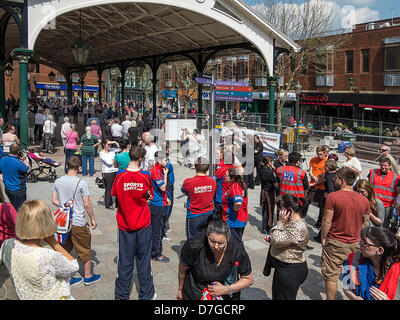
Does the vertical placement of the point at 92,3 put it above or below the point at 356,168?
above

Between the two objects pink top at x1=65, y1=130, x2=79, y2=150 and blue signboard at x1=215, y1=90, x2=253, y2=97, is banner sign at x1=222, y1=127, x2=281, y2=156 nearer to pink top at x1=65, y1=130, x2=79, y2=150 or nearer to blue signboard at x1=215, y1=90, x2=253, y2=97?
blue signboard at x1=215, y1=90, x2=253, y2=97

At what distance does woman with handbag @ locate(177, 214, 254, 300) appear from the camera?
10.6ft

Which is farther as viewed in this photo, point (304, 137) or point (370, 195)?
point (304, 137)

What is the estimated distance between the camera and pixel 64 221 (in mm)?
4969

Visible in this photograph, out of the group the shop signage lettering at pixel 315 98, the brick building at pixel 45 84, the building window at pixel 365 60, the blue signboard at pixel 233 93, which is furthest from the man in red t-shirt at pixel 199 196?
the brick building at pixel 45 84

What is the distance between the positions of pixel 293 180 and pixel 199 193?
207 centimetres

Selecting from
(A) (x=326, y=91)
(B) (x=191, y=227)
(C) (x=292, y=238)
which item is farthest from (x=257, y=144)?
(A) (x=326, y=91)

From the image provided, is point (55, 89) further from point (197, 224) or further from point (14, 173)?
point (197, 224)

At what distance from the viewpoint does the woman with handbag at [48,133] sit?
52.7 ft

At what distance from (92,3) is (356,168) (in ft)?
31.1

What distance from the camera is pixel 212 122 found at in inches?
335

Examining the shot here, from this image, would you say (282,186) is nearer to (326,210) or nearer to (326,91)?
(326,210)

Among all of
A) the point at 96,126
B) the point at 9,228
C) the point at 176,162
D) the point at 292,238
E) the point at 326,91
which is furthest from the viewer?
the point at 326,91

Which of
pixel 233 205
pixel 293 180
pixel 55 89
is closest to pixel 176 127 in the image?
pixel 293 180
